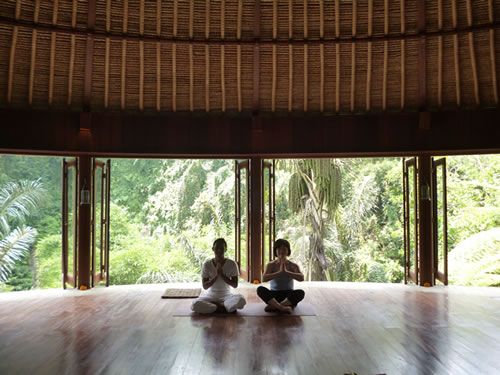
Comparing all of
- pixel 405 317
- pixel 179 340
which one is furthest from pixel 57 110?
pixel 405 317

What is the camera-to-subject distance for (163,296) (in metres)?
5.62

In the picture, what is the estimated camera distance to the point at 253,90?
6.48 meters

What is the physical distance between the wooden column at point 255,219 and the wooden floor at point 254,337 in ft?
2.97

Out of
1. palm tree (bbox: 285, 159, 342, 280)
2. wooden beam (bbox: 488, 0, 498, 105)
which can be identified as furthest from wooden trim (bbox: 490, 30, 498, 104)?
palm tree (bbox: 285, 159, 342, 280)

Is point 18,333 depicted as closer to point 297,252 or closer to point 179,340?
point 179,340

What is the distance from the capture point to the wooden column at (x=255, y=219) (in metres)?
6.51

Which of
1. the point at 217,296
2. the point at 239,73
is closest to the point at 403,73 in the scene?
the point at 239,73

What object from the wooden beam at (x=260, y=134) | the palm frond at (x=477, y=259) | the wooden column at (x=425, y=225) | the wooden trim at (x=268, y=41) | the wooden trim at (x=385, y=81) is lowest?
the palm frond at (x=477, y=259)

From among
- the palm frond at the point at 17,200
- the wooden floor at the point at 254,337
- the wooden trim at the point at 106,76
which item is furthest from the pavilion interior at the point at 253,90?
the palm frond at the point at 17,200

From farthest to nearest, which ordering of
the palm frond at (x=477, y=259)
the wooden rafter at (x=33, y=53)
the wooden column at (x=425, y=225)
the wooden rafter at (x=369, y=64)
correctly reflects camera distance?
1. the palm frond at (x=477, y=259)
2. the wooden column at (x=425, y=225)
3. the wooden rafter at (x=369, y=64)
4. the wooden rafter at (x=33, y=53)

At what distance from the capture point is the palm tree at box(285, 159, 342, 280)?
9.12m

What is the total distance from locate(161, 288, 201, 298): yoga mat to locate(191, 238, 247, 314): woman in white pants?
93 centimetres

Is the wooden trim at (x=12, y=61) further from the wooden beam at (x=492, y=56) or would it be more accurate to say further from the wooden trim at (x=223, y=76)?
the wooden beam at (x=492, y=56)

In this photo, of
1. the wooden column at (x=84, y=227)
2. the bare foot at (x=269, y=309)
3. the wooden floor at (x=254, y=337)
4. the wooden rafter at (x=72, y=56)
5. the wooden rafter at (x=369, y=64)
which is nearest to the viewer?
the wooden floor at (x=254, y=337)
